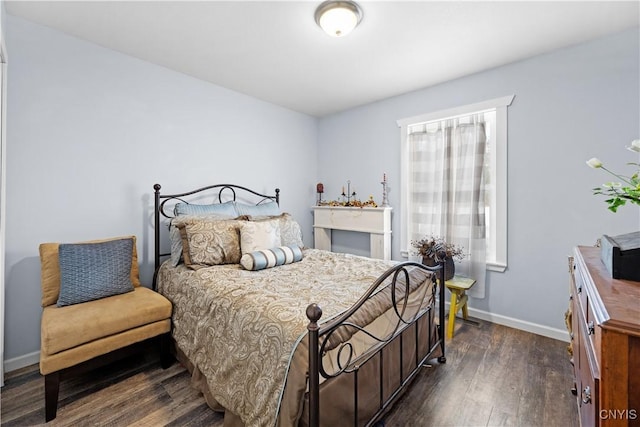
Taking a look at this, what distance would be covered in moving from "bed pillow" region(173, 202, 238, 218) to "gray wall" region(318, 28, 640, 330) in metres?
2.56

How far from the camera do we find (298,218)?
4.29 metres

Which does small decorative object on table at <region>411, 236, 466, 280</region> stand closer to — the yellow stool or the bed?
the yellow stool

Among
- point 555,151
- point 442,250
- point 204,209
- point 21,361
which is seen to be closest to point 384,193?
point 442,250

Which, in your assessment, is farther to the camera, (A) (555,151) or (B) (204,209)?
(B) (204,209)

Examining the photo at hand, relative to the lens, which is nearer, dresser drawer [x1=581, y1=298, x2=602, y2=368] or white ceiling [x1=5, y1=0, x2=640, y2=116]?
dresser drawer [x1=581, y1=298, x2=602, y2=368]

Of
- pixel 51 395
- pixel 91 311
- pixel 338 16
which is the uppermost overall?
pixel 338 16

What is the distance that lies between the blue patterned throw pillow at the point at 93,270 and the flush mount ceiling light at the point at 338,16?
2.28 m

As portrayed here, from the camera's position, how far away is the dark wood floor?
1.68 metres

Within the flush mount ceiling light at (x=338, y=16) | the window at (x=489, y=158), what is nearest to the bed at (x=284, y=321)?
the window at (x=489, y=158)

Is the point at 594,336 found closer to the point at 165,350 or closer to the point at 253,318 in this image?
the point at 253,318

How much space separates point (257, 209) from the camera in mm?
3197

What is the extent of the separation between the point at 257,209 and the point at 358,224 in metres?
1.35

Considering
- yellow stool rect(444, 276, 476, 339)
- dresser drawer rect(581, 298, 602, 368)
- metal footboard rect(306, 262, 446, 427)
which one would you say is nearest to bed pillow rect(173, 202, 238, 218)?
metal footboard rect(306, 262, 446, 427)

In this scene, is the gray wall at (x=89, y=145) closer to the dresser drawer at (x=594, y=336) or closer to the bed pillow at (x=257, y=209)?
the bed pillow at (x=257, y=209)
